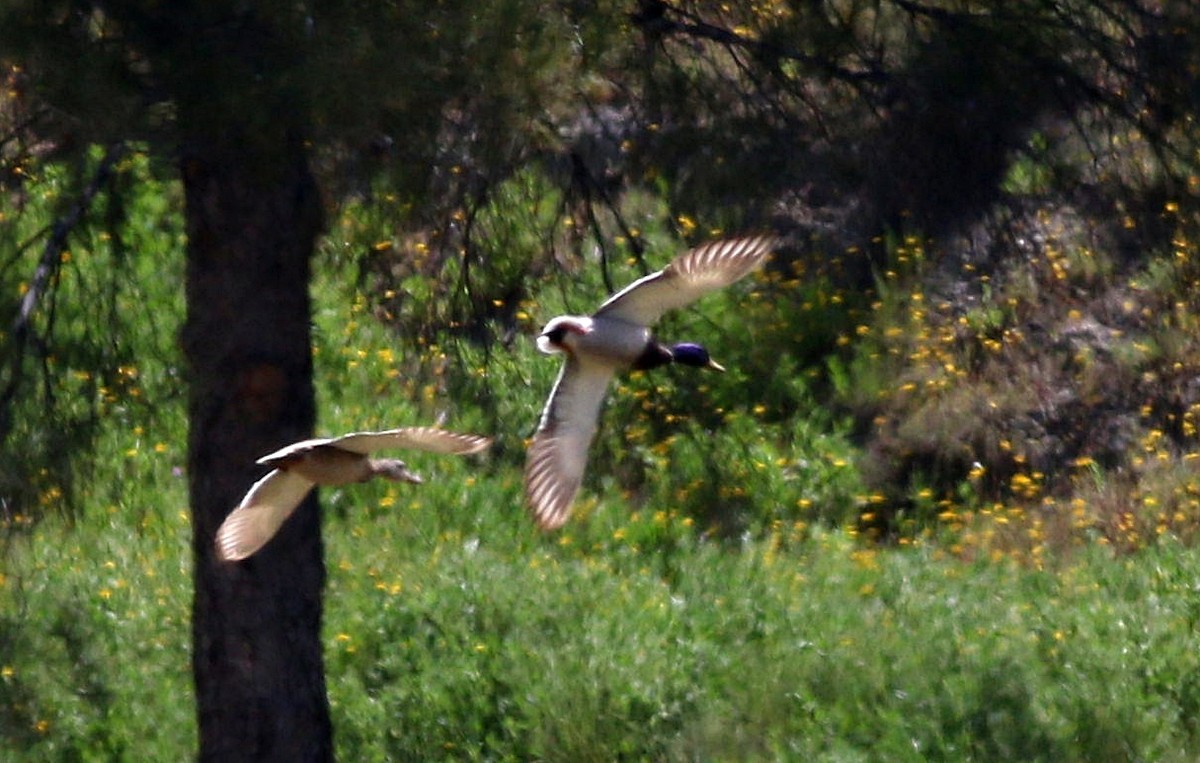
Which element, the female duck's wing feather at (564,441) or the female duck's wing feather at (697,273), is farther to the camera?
the female duck's wing feather at (697,273)

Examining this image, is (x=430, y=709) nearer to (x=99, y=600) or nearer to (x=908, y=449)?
(x=99, y=600)

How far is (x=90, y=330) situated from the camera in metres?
7.38

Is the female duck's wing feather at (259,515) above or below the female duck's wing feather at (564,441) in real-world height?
below

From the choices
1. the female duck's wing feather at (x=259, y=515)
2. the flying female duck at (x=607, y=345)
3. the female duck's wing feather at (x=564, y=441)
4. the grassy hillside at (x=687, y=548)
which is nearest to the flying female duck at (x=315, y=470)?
the female duck's wing feather at (x=259, y=515)

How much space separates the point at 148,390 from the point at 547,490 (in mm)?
4196

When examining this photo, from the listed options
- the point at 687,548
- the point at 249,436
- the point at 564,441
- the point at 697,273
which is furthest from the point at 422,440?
the point at 687,548

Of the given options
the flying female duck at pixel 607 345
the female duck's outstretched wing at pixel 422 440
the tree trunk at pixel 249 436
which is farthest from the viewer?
the tree trunk at pixel 249 436

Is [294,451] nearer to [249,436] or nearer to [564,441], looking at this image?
[564,441]

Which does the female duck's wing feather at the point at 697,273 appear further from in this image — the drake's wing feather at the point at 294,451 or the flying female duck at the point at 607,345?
the drake's wing feather at the point at 294,451

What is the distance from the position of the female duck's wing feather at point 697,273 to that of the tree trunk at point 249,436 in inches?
64.0

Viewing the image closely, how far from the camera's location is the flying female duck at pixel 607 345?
5.38 meters

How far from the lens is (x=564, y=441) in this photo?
540cm

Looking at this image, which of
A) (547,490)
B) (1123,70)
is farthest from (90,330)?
(1123,70)

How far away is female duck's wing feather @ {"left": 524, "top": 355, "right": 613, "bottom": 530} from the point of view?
512 centimetres
